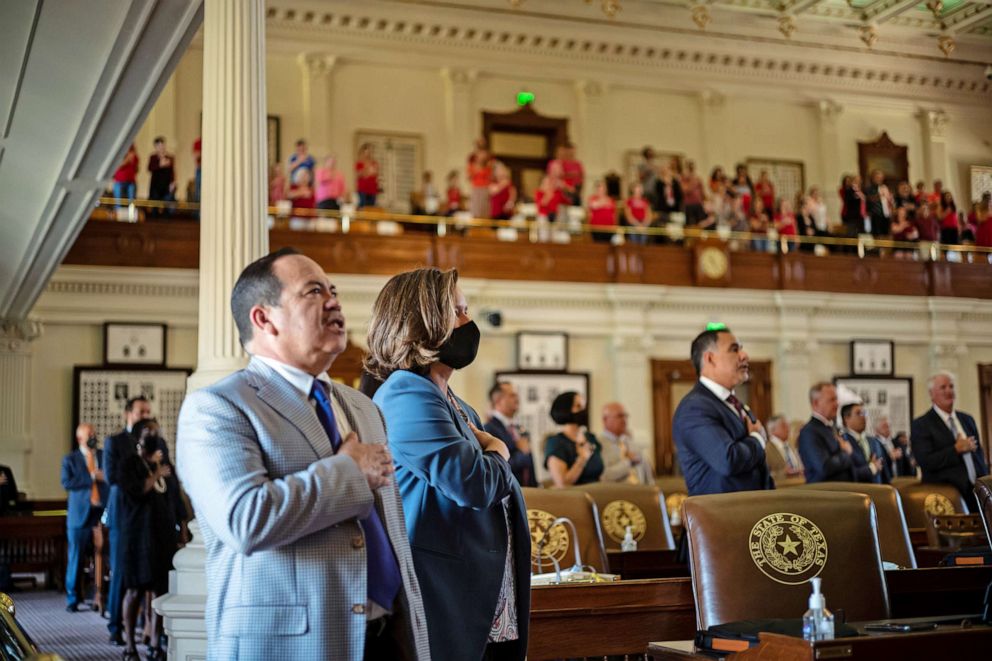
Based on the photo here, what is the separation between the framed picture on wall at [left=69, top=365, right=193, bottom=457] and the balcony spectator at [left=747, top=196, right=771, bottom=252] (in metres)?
8.02

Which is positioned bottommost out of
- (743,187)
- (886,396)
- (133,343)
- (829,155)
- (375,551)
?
(375,551)

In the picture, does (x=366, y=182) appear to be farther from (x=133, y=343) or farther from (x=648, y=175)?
(x=648, y=175)

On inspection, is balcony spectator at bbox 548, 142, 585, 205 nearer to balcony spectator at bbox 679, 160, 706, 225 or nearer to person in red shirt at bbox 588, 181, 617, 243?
person in red shirt at bbox 588, 181, 617, 243

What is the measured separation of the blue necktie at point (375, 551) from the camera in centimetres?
226

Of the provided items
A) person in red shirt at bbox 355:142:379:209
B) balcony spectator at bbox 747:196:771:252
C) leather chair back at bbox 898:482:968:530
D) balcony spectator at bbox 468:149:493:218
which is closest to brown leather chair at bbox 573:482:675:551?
leather chair back at bbox 898:482:968:530

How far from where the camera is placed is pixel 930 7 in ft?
58.4

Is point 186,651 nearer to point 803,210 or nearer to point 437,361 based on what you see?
point 437,361

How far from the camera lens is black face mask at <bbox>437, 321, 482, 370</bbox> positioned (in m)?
2.81

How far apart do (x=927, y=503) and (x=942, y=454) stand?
2.99 feet

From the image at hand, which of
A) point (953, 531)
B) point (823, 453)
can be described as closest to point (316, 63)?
point (823, 453)

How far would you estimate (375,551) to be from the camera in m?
2.28

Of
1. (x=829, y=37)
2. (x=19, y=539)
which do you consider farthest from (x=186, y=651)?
(x=829, y=37)

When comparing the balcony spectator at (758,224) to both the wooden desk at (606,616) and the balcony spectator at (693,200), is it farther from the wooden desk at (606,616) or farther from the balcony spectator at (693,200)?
the wooden desk at (606,616)

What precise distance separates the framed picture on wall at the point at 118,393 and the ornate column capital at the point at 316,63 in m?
5.52
